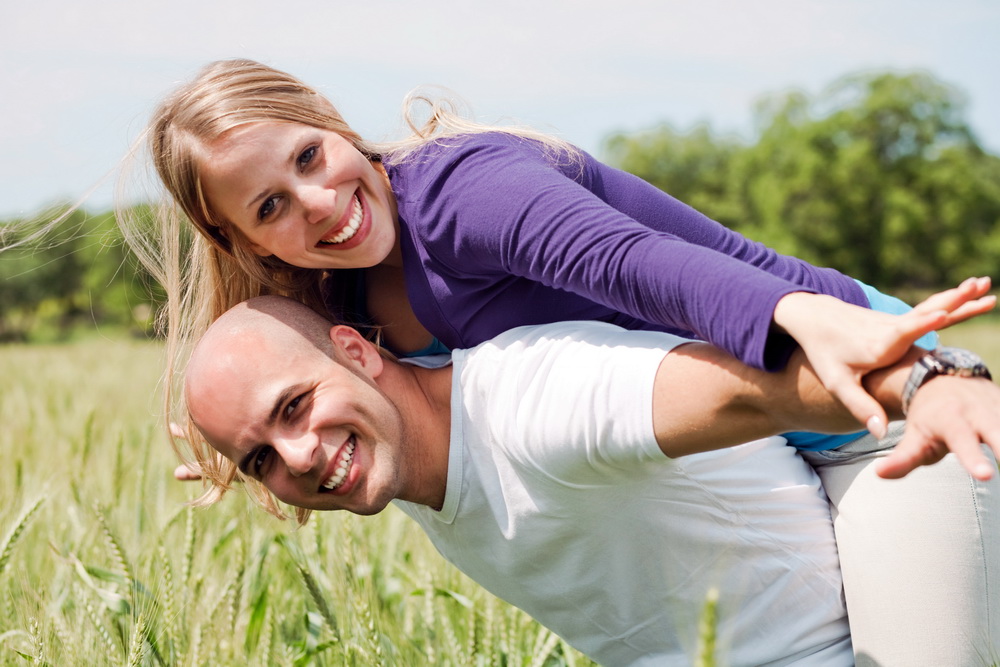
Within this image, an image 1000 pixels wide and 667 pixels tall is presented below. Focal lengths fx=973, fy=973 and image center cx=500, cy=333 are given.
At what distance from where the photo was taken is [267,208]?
90.7 inches

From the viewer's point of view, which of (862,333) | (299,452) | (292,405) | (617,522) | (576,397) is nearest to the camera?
(862,333)

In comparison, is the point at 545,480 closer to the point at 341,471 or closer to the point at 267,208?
the point at 341,471

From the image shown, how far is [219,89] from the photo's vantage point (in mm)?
2387

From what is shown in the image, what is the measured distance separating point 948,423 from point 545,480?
2.67 ft

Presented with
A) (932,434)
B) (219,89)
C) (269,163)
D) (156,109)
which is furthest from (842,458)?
(156,109)

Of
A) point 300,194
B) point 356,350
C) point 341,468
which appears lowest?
point 341,468

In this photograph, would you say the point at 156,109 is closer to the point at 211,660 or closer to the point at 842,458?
the point at 211,660

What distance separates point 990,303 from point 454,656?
5.53 ft

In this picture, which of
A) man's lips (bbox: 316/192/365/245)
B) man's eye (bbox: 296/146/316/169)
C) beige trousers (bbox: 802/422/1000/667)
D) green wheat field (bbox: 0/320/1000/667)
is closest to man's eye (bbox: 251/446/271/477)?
green wheat field (bbox: 0/320/1000/667)

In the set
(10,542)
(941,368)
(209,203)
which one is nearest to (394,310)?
(209,203)

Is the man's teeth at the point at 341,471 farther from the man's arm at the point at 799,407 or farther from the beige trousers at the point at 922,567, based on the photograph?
the beige trousers at the point at 922,567

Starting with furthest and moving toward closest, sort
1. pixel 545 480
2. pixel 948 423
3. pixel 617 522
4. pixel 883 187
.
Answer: pixel 883 187
pixel 617 522
pixel 545 480
pixel 948 423

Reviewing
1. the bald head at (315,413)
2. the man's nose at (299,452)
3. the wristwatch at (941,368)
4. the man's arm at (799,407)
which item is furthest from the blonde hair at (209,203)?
the wristwatch at (941,368)

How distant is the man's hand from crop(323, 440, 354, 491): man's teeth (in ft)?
4.04
